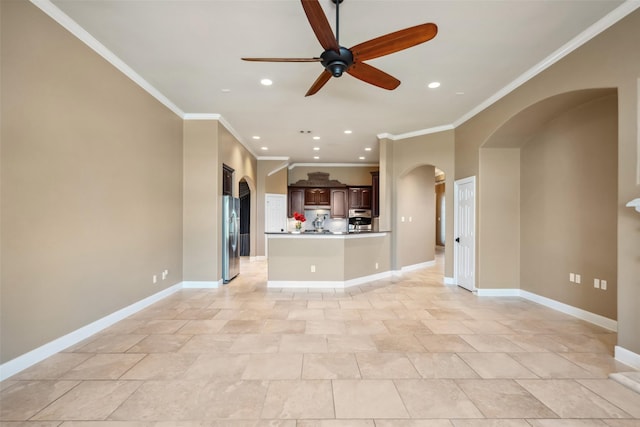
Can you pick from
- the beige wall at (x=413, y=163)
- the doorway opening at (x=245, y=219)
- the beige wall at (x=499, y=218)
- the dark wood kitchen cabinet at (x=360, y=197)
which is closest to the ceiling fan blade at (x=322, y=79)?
the beige wall at (x=499, y=218)

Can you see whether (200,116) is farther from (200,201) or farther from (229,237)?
(229,237)

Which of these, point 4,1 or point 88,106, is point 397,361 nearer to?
point 88,106

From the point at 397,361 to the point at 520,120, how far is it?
379cm

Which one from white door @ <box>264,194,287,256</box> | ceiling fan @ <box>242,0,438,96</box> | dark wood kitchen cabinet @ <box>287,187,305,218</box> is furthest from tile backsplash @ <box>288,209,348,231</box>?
ceiling fan @ <box>242,0,438,96</box>

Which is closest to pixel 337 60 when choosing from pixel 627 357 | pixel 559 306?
pixel 627 357

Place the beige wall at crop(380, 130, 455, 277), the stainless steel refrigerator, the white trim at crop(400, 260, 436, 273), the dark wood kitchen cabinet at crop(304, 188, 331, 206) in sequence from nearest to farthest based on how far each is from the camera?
1. the stainless steel refrigerator
2. the beige wall at crop(380, 130, 455, 277)
3. the white trim at crop(400, 260, 436, 273)
4. the dark wood kitchen cabinet at crop(304, 188, 331, 206)

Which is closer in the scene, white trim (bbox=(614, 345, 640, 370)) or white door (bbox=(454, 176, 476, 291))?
white trim (bbox=(614, 345, 640, 370))

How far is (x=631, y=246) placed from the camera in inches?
102

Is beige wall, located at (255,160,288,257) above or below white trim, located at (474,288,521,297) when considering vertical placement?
above

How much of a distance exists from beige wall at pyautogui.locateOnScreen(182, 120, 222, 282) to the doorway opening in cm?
392

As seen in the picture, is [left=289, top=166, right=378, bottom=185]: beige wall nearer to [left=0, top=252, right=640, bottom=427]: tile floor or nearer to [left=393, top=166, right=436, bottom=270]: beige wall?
[left=393, top=166, right=436, bottom=270]: beige wall

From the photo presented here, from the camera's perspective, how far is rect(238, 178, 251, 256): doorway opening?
959cm

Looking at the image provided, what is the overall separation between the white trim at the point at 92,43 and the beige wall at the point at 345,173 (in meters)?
6.04

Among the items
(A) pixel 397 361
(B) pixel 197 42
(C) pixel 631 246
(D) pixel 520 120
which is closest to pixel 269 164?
(B) pixel 197 42
